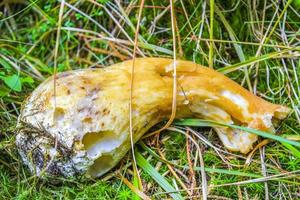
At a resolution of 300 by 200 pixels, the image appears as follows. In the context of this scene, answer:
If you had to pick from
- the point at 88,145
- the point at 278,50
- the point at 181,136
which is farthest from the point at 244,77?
the point at 88,145

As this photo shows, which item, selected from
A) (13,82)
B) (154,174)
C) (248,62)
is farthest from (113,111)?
(248,62)

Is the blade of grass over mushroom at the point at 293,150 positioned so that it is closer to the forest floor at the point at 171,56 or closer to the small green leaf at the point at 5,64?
the forest floor at the point at 171,56

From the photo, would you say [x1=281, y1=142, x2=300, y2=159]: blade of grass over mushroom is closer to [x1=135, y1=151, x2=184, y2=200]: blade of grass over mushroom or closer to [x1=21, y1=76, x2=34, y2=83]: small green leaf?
[x1=135, y1=151, x2=184, y2=200]: blade of grass over mushroom

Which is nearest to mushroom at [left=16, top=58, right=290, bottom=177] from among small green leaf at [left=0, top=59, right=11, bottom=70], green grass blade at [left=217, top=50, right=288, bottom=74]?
green grass blade at [left=217, top=50, right=288, bottom=74]

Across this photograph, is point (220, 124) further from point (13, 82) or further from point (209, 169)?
point (13, 82)

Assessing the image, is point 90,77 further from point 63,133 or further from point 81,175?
point 81,175
